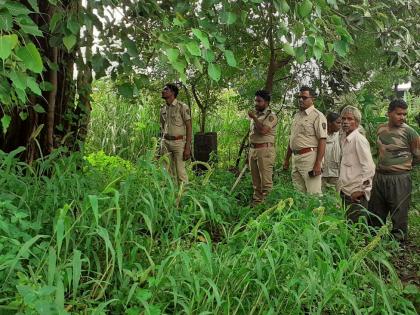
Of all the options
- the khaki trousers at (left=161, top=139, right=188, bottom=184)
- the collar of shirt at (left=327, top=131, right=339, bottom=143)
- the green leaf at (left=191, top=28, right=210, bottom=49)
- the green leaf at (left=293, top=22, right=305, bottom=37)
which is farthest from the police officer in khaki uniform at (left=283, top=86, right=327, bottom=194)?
the green leaf at (left=191, top=28, right=210, bottom=49)

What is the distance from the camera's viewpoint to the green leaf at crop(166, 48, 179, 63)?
251 centimetres

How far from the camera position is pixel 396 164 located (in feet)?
15.2

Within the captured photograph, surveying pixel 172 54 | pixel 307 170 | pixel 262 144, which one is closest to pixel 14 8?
pixel 172 54

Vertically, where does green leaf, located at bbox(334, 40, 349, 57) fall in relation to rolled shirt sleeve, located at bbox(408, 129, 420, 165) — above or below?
above

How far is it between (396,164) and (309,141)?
38.6 inches

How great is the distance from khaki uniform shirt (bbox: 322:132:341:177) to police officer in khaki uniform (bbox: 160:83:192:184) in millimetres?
1779

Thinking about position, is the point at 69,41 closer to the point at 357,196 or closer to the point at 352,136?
the point at 352,136

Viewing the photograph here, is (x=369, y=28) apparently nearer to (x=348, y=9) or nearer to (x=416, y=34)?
(x=348, y=9)

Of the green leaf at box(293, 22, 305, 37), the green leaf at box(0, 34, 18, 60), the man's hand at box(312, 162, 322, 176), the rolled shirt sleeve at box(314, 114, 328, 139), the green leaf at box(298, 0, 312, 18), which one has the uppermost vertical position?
the green leaf at box(298, 0, 312, 18)

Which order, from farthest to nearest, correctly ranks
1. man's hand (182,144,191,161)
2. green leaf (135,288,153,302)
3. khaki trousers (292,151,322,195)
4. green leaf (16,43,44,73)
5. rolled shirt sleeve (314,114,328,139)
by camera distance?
1. man's hand (182,144,191,161)
2. khaki trousers (292,151,322,195)
3. rolled shirt sleeve (314,114,328,139)
4. green leaf (135,288,153,302)
5. green leaf (16,43,44,73)

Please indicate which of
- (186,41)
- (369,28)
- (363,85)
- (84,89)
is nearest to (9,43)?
(186,41)

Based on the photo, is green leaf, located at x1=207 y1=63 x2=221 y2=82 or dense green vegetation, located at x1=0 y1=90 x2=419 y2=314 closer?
dense green vegetation, located at x1=0 y1=90 x2=419 y2=314

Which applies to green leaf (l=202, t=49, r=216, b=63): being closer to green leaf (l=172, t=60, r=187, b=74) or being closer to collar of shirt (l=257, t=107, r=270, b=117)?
green leaf (l=172, t=60, r=187, b=74)

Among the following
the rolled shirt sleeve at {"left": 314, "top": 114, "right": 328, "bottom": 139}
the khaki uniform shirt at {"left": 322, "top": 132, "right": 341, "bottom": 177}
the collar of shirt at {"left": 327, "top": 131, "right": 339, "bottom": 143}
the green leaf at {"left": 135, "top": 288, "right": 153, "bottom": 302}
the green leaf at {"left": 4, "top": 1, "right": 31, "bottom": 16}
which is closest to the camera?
the green leaf at {"left": 4, "top": 1, "right": 31, "bottom": 16}
